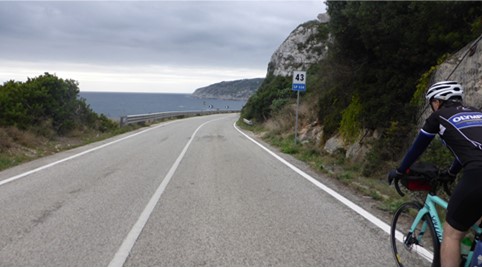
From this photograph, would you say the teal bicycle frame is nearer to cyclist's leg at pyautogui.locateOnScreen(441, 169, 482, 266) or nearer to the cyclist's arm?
cyclist's leg at pyautogui.locateOnScreen(441, 169, 482, 266)

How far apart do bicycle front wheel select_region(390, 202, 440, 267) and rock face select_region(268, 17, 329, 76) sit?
133ft

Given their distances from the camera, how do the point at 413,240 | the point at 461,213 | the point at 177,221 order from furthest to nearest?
the point at 177,221
the point at 413,240
the point at 461,213

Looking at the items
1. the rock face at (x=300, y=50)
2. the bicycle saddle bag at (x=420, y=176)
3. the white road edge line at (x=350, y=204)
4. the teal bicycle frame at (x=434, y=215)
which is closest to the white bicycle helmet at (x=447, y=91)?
the bicycle saddle bag at (x=420, y=176)

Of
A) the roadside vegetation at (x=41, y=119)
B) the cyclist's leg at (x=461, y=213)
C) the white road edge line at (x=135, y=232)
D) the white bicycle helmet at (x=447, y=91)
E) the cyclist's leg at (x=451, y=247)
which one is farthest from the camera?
the roadside vegetation at (x=41, y=119)

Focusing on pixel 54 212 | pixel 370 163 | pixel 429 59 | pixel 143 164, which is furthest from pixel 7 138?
pixel 429 59

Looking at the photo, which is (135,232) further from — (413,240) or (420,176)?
(420,176)

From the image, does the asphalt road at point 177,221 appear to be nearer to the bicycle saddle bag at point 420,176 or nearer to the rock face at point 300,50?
the bicycle saddle bag at point 420,176

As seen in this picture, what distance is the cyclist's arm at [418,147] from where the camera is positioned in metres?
3.48

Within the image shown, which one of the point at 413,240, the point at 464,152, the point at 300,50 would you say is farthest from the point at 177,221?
the point at 300,50

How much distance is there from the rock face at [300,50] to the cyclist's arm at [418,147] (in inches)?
1623

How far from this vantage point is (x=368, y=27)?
10.5 m

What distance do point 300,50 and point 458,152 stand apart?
46.9 m

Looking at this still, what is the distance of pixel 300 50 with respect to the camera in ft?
160

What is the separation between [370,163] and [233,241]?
220 inches
